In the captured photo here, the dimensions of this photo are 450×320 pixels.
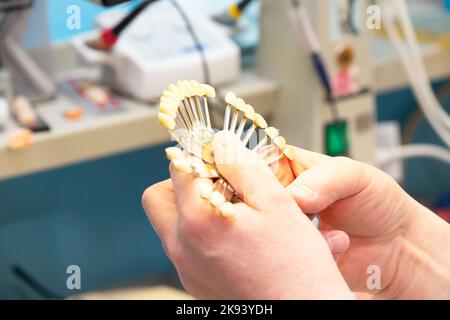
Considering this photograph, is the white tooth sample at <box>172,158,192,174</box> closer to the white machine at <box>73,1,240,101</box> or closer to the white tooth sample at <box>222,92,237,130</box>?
the white tooth sample at <box>222,92,237,130</box>

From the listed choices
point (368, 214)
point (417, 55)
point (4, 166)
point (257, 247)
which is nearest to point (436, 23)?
point (417, 55)

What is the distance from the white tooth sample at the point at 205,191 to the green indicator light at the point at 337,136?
2.36ft

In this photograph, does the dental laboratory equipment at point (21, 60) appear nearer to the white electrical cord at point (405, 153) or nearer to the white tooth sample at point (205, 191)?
the white electrical cord at point (405, 153)

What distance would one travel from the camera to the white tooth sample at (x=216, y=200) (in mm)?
538

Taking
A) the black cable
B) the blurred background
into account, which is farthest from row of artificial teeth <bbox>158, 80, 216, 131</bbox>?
the black cable

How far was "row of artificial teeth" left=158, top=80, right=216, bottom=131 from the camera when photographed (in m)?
0.56

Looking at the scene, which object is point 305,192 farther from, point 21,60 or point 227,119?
point 21,60

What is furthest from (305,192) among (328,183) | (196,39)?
(196,39)

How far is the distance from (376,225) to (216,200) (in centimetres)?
23

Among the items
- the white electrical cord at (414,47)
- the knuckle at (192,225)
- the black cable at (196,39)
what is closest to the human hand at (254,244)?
the knuckle at (192,225)

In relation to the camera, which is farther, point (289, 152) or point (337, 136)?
point (337, 136)

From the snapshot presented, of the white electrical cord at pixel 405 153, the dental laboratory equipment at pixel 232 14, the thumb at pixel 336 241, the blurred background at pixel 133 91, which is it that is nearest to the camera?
the thumb at pixel 336 241

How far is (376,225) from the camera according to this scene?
28.2 inches
